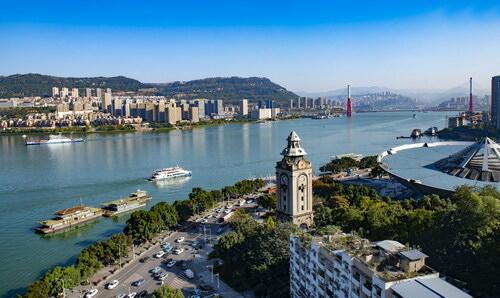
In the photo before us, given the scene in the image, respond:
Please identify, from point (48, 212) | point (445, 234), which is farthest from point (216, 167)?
point (445, 234)

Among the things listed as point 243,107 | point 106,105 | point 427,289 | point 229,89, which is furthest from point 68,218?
point 229,89

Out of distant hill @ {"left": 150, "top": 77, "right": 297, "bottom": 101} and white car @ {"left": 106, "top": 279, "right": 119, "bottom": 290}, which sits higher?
distant hill @ {"left": 150, "top": 77, "right": 297, "bottom": 101}

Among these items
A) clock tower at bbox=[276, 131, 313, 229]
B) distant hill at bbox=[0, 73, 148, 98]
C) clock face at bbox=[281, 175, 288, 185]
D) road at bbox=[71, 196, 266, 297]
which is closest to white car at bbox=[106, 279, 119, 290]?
road at bbox=[71, 196, 266, 297]

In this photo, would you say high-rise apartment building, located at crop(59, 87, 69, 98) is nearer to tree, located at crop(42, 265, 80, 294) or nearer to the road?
the road

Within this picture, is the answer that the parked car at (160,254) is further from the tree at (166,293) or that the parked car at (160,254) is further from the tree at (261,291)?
the tree at (261,291)

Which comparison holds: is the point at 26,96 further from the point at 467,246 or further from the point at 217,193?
the point at 467,246

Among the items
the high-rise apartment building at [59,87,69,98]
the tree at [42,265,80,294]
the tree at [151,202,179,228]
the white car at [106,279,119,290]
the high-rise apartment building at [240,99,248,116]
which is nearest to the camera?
the tree at [42,265,80,294]

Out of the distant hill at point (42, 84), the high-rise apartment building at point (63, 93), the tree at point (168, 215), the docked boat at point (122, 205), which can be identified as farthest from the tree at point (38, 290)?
the distant hill at point (42, 84)
